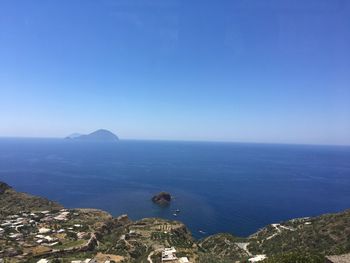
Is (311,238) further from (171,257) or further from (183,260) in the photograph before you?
(171,257)

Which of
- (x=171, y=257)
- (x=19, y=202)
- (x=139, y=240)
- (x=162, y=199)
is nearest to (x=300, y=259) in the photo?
(x=171, y=257)

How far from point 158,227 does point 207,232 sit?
22722 millimetres

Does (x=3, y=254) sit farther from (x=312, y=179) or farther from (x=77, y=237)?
(x=312, y=179)

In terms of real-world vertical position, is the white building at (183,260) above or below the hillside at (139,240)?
above

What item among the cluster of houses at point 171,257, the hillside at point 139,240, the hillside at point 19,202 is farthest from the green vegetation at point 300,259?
the hillside at point 19,202

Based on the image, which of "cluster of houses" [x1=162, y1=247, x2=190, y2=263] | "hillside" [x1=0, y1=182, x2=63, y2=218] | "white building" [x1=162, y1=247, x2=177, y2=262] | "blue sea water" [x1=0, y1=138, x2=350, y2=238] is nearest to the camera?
"cluster of houses" [x1=162, y1=247, x2=190, y2=263]

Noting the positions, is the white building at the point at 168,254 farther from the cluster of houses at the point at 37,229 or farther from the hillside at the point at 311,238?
the cluster of houses at the point at 37,229

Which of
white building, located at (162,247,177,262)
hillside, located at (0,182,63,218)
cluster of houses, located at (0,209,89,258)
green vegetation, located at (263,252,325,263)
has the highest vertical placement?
green vegetation, located at (263,252,325,263)

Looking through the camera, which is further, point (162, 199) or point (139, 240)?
point (162, 199)

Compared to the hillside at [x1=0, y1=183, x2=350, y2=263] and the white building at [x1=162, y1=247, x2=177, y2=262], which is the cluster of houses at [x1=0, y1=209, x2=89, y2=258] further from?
the white building at [x1=162, y1=247, x2=177, y2=262]

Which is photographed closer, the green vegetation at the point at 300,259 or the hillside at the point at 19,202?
the green vegetation at the point at 300,259

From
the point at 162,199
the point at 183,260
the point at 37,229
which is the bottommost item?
the point at 162,199

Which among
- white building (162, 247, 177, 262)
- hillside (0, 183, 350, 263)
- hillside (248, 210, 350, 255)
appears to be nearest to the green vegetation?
hillside (0, 183, 350, 263)

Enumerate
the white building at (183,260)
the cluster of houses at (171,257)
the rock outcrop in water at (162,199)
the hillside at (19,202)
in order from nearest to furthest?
the white building at (183,260) < the cluster of houses at (171,257) < the hillside at (19,202) < the rock outcrop in water at (162,199)
